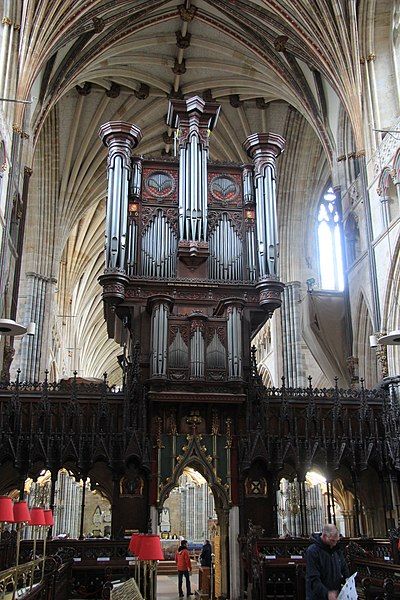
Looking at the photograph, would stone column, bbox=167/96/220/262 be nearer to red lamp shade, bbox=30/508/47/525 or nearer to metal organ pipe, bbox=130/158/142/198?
metal organ pipe, bbox=130/158/142/198

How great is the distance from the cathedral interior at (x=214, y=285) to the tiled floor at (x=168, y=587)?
0.92 meters

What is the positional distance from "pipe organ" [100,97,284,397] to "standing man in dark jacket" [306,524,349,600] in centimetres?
976

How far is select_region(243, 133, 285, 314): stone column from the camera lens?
18.1 metres

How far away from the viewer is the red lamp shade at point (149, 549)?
8.68 metres

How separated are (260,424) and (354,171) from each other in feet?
35.9

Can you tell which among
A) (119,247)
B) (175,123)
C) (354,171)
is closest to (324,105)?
(354,171)

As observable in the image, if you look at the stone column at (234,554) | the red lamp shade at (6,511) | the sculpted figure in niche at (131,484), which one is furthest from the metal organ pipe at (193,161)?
the red lamp shade at (6,511)

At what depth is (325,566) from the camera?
6625mm

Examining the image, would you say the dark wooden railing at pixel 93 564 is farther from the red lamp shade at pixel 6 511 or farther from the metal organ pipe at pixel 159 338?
the red lamp shade at pixel 6 511

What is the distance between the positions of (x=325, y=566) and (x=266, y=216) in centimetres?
1363

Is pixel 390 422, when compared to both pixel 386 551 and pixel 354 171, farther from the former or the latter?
pixel 354 171

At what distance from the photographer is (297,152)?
3056 cm

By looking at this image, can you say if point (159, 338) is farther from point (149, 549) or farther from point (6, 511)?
point (6, 511)

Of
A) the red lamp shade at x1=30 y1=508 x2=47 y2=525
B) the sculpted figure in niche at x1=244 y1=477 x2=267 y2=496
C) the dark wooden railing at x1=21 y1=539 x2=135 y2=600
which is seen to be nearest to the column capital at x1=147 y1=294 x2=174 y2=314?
the sculpted figure in niche at x1=244 y1=477 x2=267 y2=496
